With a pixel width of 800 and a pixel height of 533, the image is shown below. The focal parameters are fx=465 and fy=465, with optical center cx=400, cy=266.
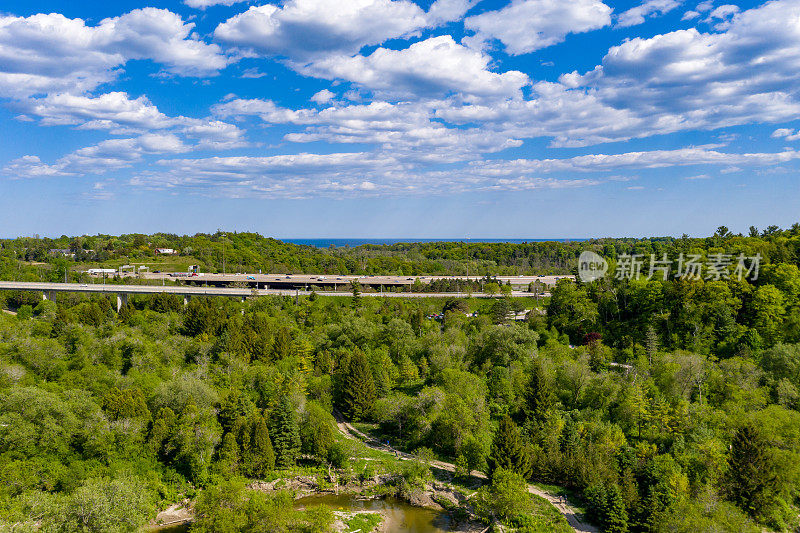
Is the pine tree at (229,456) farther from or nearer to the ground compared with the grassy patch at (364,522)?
farther from the ground

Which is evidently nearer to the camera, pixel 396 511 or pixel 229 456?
pixel 396 511

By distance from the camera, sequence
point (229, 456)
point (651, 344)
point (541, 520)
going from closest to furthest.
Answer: point (541, 520) → point (229, 456) → point (651, 344)

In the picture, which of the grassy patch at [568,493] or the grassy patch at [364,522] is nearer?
the grassy patch at [364,522]

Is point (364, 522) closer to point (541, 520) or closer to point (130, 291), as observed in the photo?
point (541, 520)

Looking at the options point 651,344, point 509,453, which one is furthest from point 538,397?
point 651,344

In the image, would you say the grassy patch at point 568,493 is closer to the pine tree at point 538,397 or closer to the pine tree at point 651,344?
the pine tree at point 538,397

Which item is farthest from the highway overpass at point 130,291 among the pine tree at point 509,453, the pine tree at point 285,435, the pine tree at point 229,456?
the pine tree at point 509,453

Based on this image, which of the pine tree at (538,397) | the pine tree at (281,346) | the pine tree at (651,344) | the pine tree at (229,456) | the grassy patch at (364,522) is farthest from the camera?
the pine tree at (281,346)

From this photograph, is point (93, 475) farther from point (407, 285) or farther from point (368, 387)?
point (407, 285)
